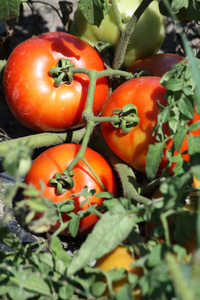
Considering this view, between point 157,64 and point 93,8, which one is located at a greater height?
point 93,8

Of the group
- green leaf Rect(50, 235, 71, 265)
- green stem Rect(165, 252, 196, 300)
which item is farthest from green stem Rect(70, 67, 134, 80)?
green stem Rect(165, 252, 196, 300)

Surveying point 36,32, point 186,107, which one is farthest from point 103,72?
point 36,32

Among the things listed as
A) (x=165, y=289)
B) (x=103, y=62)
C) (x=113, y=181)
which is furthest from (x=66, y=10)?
(x=165, y=289)

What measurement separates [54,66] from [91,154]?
0.91ft

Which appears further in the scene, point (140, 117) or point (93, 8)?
point (93, 8)

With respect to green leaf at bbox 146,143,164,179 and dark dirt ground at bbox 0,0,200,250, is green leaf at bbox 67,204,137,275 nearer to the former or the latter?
green leaf at bbox 146,143,164,179

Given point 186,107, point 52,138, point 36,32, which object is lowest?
point 52,138

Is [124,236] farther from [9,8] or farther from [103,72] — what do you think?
[9,8]

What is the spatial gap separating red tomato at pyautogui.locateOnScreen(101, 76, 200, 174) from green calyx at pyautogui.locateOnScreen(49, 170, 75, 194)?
152 millimetres

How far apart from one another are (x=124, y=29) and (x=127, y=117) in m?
0.33

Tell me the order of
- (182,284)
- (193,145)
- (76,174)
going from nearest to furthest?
(182,284) → (193,145) → (76,174)

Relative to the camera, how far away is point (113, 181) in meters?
1.10

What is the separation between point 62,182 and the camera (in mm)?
988

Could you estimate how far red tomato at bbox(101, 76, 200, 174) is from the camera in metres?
0.97
